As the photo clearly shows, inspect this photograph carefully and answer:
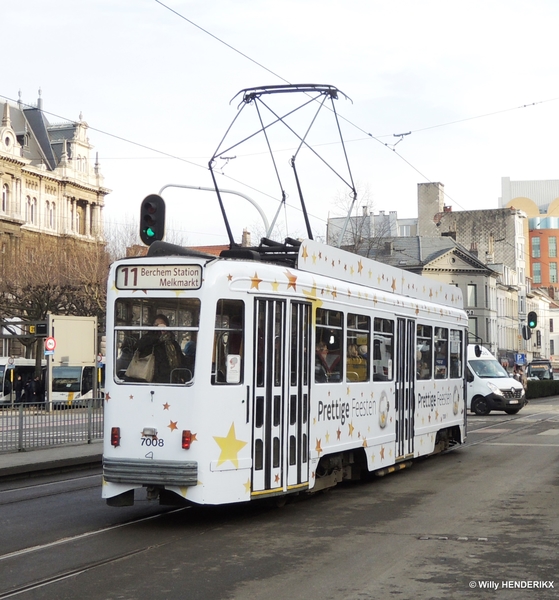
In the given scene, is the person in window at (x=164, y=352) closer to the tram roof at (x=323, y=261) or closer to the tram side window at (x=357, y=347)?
the tram roof at (x=323, y=261)

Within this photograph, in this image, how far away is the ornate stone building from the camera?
79500 mm

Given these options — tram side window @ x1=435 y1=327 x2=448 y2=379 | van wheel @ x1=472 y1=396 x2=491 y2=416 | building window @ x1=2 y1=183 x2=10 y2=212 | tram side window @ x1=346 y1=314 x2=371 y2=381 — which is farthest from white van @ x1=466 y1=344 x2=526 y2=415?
building window @ x1=2 y1=183 x2=10 y2=212

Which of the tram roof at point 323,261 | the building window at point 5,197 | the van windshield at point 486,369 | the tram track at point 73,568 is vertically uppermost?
the building window at point 5,197

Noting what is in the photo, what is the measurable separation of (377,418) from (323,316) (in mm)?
2451

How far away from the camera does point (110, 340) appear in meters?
10.1

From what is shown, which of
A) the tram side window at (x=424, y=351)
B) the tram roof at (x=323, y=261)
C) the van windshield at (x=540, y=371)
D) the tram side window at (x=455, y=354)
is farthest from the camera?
the van windshield at (x=540, y=371)

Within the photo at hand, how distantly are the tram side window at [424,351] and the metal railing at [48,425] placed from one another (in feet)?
22.6

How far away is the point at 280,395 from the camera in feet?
34.1

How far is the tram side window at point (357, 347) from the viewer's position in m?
12.3

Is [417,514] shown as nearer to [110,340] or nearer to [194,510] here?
[194,510]

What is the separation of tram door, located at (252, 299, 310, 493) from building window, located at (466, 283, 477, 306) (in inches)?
2853

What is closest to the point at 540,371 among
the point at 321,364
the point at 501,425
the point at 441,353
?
the point at 501,425

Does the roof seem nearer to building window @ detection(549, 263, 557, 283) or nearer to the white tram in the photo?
building window @ detection(549, 263, 557, 283)

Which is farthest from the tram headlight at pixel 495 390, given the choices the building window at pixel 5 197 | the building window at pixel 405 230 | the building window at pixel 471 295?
the building window at pixel 405 230
